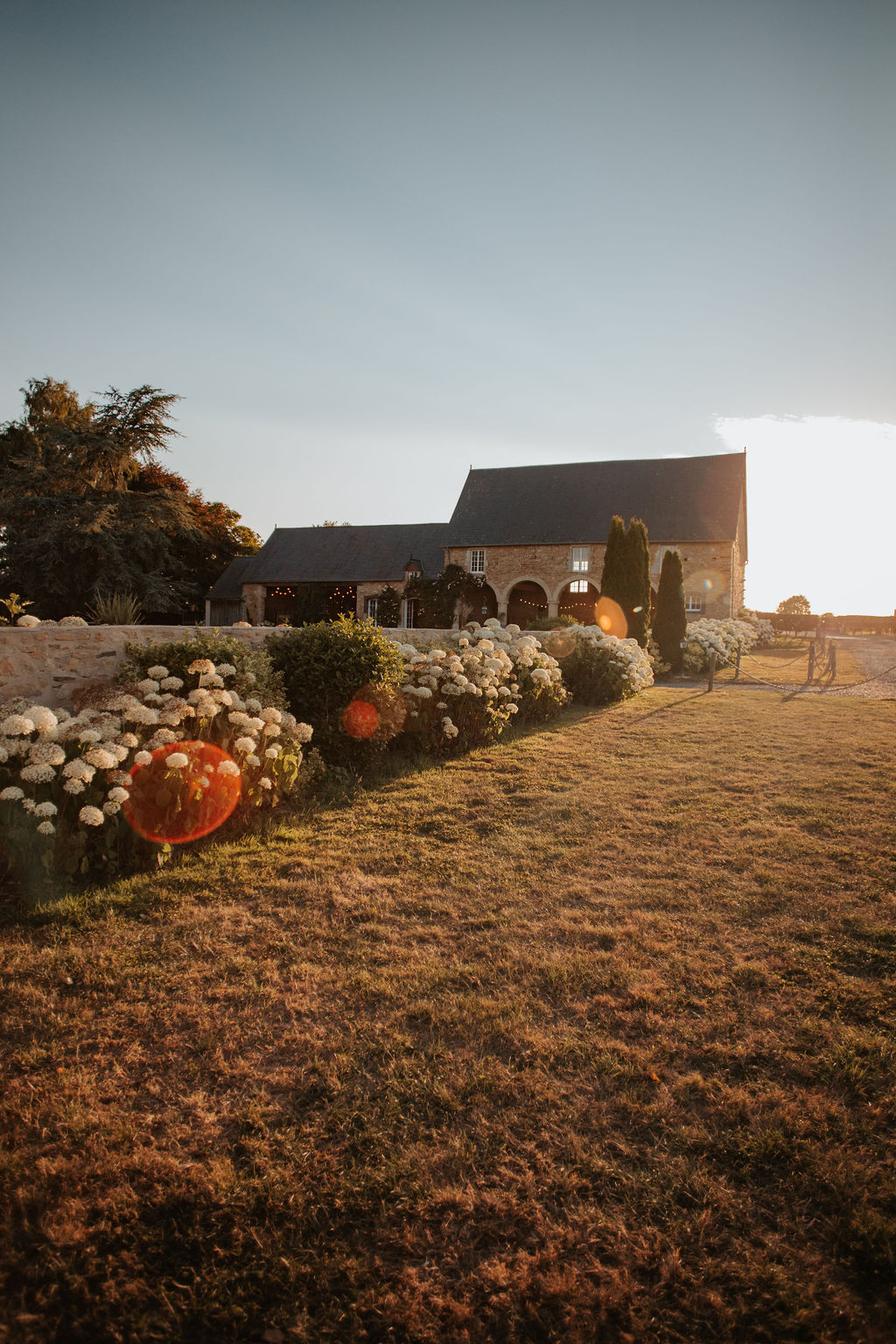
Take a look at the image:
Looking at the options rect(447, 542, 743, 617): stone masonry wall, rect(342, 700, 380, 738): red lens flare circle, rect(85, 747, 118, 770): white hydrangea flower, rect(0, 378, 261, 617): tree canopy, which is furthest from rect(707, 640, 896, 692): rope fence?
rect(0, 378, 261, 617): tree canopy

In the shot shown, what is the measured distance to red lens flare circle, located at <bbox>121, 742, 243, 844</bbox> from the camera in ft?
13.2

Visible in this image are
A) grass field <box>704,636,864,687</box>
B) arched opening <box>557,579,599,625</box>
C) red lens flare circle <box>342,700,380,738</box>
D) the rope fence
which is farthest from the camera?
arched opening <box>557,579,599,625</box>

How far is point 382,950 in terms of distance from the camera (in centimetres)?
323

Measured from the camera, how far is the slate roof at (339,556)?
29594 mm

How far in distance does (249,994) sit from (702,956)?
218 cm

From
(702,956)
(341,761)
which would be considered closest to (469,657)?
(341,761)

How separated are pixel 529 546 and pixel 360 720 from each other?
876 inches

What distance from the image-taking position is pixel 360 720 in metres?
6.21

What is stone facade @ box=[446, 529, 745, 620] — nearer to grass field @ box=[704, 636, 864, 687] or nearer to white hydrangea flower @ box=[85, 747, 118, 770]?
grass field @ box=[704, 636, 864, 687]

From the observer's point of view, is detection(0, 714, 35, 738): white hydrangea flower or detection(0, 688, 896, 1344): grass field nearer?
detection(0, 688, 896, 1344): grass field

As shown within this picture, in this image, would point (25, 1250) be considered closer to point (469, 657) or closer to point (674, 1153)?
point (674, 1153)

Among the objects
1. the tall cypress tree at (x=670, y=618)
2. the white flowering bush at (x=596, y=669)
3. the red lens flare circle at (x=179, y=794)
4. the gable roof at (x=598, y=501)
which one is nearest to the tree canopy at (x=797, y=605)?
the gable roof at (x=598, y=501)

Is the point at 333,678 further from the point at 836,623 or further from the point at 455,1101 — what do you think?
the point at 836,623

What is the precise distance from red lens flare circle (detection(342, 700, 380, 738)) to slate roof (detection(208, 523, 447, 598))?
23227mm
